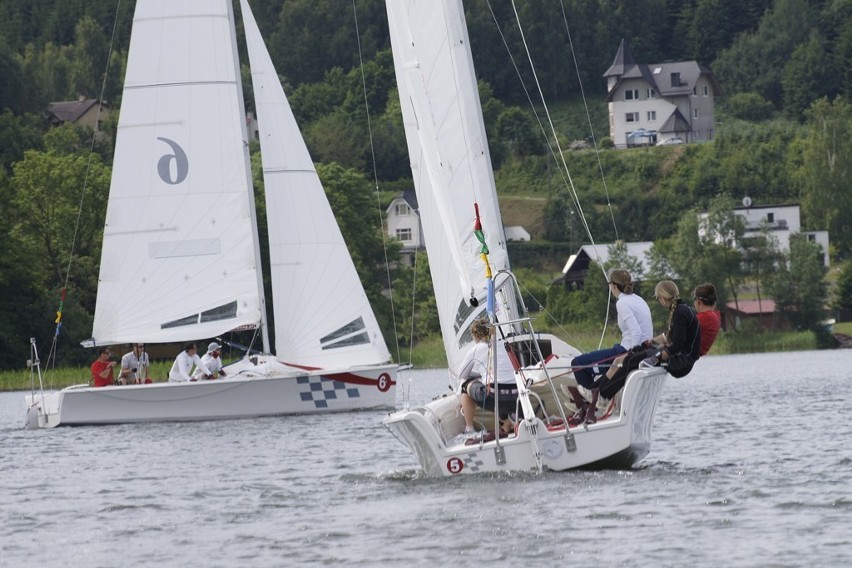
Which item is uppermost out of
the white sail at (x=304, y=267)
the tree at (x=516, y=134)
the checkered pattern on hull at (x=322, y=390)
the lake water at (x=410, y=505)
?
the tree at (x=516, y=134)

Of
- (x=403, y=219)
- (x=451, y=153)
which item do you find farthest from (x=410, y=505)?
(x=403, y=219)

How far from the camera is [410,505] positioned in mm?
18125

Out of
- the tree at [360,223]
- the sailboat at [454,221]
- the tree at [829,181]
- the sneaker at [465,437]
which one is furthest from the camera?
the tree at [829,181]

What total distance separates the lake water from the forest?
5.27 m

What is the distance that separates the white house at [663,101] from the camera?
160 m

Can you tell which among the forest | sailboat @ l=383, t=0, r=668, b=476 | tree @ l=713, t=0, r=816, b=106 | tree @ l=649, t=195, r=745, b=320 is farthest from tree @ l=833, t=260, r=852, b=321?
tree @ l=713, t=0, r=816, b=106

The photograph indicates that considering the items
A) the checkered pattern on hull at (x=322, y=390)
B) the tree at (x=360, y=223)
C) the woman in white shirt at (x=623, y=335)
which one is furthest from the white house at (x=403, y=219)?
the woman in white shirt at (x=623, y=335)

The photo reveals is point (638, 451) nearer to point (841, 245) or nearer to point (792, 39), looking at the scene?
point (841, 245)

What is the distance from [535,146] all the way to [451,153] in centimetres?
12225

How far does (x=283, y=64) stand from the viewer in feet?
584

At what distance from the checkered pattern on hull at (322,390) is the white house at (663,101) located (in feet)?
411

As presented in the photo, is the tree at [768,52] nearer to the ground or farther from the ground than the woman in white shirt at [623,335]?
farther from the ground

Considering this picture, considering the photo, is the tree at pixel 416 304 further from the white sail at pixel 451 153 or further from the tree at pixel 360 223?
the white sail at pixel 451 153

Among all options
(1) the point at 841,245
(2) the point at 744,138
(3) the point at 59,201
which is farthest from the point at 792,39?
(3) the point at 59,201
